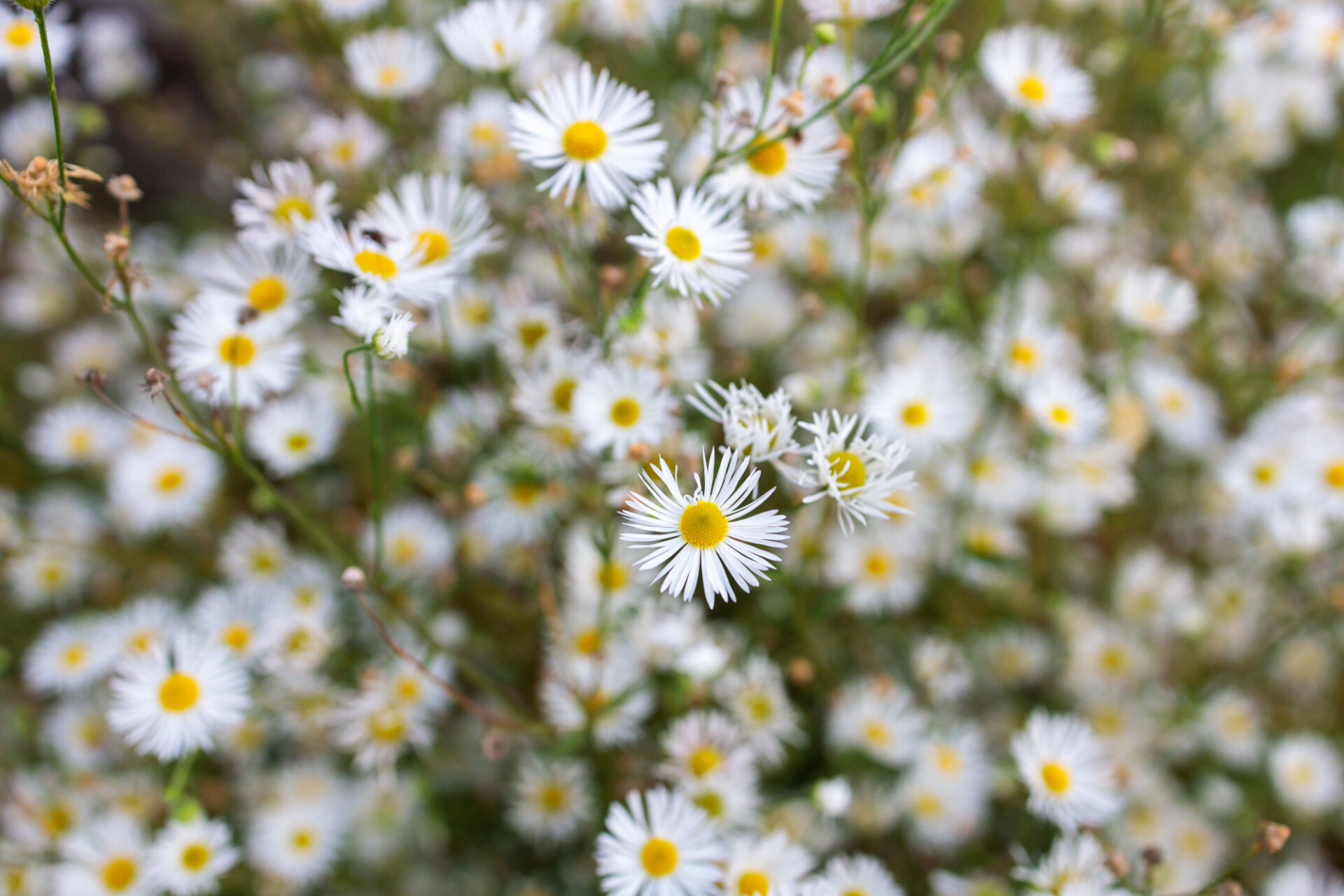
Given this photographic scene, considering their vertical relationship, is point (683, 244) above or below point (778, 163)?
→ below

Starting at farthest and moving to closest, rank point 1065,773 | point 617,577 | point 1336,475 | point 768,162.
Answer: point 1336,475
point 617,577
point 1065,773
point 768,162

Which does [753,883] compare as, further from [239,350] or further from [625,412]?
[239,350]

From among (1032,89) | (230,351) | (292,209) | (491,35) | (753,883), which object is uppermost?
(1032,89)

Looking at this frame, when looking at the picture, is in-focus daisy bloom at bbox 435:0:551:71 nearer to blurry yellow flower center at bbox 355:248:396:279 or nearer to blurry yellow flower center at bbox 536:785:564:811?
blurry yellow flower center at bbox 355:248:396:279

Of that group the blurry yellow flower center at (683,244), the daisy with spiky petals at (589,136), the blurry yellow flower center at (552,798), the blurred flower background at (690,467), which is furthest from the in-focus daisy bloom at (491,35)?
the blurry yellow flower center at (552,798)

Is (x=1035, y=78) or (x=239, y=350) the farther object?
(x=1035, y=78)

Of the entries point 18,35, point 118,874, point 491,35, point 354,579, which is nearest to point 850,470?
point 354,579

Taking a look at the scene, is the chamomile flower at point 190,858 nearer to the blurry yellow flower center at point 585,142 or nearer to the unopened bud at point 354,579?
the unopened bud at point 354,579
